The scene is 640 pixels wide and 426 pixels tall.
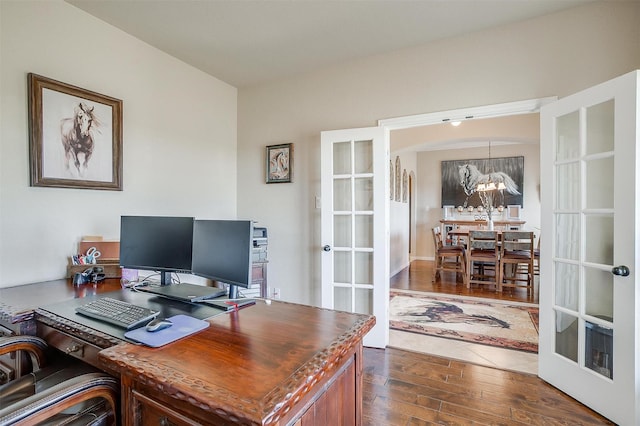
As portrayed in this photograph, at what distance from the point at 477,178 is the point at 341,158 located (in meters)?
5.60

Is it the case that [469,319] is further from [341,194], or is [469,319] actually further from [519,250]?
[341,194]

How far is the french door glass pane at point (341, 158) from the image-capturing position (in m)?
3.10

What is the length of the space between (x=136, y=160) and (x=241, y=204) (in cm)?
130

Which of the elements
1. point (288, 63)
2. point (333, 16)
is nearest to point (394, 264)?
point (288, 63)

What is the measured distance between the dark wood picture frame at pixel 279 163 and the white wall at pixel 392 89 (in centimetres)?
7

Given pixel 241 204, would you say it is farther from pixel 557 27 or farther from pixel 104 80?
pixel 557 27

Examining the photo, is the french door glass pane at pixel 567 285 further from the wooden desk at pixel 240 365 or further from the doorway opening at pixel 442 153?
the wooden desk at pixel 240 365

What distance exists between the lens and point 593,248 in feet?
6.75

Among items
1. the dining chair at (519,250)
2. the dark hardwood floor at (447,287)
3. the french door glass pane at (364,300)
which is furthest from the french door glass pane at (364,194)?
the dining chair at (519,250)

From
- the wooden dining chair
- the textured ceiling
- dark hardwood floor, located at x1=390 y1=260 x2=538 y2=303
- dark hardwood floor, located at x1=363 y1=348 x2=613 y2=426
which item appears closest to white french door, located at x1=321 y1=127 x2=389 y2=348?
dark hardwood floor, located at x1=363 y1=348 x2=613 y2=426

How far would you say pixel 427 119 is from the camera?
2805 mm

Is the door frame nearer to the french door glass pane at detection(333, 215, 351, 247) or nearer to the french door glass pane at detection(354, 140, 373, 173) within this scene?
the french door glass pane at detection(354, 140, 373, 173)

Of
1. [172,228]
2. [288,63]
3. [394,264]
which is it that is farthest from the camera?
[394,264]

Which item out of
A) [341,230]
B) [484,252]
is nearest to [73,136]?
[341,230]
